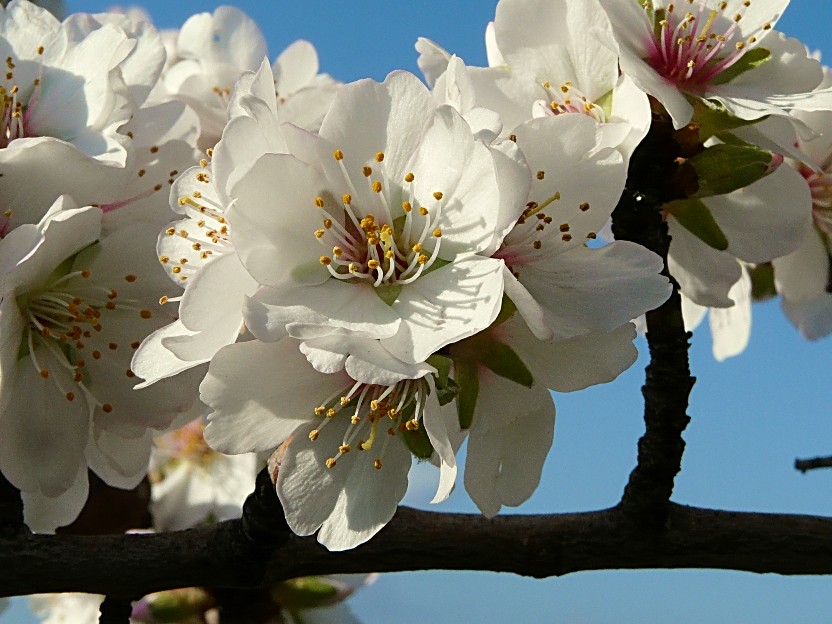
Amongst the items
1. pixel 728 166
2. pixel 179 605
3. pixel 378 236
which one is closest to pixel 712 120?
pixel 728 166

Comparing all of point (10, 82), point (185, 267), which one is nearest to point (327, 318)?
point (185, 267)

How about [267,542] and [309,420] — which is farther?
[267,542]

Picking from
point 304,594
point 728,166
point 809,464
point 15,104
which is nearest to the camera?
point 728,166

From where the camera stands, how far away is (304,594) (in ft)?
5.18

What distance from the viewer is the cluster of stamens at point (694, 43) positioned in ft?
3.53

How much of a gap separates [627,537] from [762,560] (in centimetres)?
16

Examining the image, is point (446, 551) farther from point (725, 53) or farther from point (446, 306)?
point (725, 53)

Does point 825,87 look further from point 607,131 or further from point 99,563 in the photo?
point 99,563

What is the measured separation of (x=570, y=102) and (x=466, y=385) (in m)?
Result: 0.37

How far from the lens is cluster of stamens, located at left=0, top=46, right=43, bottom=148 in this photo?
1.14 m

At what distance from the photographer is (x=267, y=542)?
1093 millimetres

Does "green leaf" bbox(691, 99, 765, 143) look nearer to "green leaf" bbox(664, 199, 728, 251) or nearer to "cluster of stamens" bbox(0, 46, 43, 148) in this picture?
"green leaf" bbox(664, 199, 728, 251)

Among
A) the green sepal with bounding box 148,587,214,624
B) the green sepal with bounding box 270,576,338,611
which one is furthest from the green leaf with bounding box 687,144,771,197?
the green sepal with bounding box 148,587,214,624

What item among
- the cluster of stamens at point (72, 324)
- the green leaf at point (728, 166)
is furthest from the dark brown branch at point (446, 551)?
the green leaf at point (728, 166)
